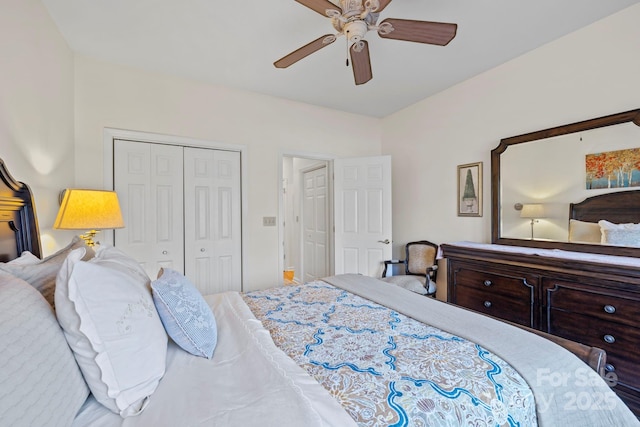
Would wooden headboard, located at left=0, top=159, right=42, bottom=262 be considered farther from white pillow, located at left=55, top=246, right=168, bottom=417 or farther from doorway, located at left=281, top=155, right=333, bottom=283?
doorway, located at left=281, top=155, right=333, bottom=283

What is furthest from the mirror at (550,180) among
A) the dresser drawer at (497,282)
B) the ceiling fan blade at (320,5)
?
the ceiling fan blade at (320,5)

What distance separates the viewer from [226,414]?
714 mm

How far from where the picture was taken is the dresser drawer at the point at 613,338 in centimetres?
160

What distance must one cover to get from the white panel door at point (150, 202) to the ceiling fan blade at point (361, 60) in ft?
6.45

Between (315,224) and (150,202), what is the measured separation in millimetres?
2328

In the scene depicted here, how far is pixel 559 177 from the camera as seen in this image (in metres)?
2.26

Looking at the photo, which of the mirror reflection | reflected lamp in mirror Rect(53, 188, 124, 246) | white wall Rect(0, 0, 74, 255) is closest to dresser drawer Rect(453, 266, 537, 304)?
the mirror reflection

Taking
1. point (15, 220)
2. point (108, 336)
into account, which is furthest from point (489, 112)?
point (15, 220)

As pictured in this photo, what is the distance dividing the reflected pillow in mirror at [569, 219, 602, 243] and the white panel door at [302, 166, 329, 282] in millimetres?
2641

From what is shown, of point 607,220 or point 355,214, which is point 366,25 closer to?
point 607,220

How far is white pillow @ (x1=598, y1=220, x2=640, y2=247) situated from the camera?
6.22 ft

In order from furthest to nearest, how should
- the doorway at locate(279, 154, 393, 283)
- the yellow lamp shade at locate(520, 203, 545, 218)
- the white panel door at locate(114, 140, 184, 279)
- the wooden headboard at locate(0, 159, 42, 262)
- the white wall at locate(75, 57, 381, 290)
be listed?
1. the doorway at locate(279, 154, 393, 283)
2. the white panel door at locate(114, 140, 184, 279)
3. the white wall at locate(75, 57, 381, 290)
4. the yellow lamp shade at locate(520, 203, 545, 218)
5. the wooden headboard at locate(0, 159, 42, 262)

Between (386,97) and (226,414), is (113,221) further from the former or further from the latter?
(386,97)

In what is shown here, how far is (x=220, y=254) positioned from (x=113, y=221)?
1198mm
